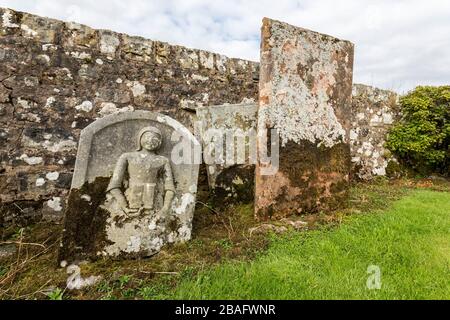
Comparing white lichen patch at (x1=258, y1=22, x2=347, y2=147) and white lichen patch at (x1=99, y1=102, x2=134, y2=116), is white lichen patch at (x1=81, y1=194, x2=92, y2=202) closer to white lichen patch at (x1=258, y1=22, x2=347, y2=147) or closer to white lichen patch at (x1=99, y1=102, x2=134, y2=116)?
white lichen patch at (x1=99, y1=102, x2=134, y2=116)

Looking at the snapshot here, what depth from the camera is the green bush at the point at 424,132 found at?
6.68 metres

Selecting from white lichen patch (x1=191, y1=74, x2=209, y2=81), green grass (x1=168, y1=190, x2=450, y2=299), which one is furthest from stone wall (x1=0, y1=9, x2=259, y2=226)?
green grass (x1=168, y1=190, x2=450, y2=299)

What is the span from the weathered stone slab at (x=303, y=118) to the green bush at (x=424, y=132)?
347 centimetres

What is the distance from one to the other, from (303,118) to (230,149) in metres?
0.94

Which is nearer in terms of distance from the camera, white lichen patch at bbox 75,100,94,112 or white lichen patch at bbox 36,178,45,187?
white lichen patch at bbox 36,178,45,187

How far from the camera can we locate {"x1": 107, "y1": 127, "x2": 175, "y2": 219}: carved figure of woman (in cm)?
269

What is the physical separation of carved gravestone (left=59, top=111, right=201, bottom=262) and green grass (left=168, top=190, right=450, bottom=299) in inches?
27.1

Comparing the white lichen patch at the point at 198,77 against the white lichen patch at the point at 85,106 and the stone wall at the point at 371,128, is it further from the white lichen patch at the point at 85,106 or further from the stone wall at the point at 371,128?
the stone wall at the point at 371,128

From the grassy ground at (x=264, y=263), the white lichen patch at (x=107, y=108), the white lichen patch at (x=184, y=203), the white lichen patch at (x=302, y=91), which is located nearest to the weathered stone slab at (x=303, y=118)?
the white lichen patch at (x=302, y=91)

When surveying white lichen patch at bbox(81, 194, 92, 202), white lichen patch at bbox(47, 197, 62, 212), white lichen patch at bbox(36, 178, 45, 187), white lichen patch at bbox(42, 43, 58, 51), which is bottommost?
white lichen patch at bbox(47, 197, 62, 212)

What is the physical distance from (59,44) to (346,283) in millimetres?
3750

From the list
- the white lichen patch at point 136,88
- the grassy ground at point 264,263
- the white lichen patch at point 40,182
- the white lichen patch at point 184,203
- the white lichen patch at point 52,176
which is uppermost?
the white lichen patch at point 136,88
